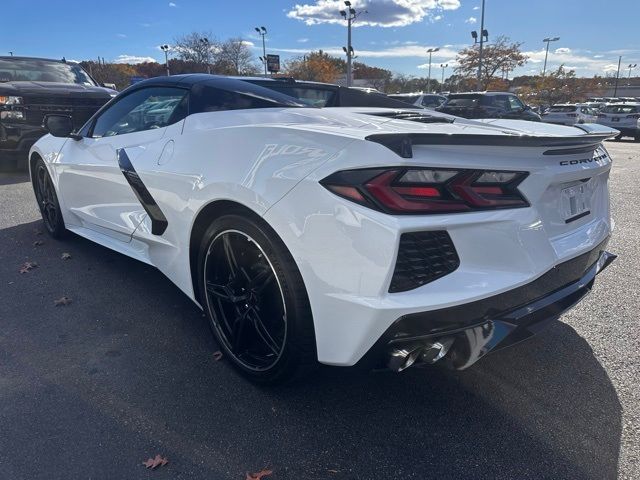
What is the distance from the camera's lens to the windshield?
8.60 meters

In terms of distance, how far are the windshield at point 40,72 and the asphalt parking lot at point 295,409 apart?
279 inches

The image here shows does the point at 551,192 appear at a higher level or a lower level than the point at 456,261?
higher

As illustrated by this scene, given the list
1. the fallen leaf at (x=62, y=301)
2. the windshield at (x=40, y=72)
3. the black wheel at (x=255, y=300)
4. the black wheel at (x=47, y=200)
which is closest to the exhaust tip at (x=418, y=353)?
the black wheel at (x=255, y=300)

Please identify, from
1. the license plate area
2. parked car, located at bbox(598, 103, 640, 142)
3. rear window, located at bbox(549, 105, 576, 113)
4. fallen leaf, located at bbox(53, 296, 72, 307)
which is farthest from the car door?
rear window, located at bbox(549, 105, 576, 113)

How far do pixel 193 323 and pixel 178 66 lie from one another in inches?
2178

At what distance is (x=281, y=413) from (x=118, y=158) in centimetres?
198

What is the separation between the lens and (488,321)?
1.80 metres

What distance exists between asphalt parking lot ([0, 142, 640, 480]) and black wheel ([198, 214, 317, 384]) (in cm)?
20

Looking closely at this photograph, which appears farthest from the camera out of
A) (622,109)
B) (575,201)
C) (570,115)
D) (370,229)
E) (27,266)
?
(570,115)

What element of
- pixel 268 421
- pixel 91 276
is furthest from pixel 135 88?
pixel 268 421

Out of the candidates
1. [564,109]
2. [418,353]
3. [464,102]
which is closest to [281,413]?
[418,353]

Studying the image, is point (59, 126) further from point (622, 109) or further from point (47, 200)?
point (622, 109)

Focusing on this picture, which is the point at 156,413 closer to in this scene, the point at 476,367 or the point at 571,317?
the point at 476,367

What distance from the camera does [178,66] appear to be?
173 ft
